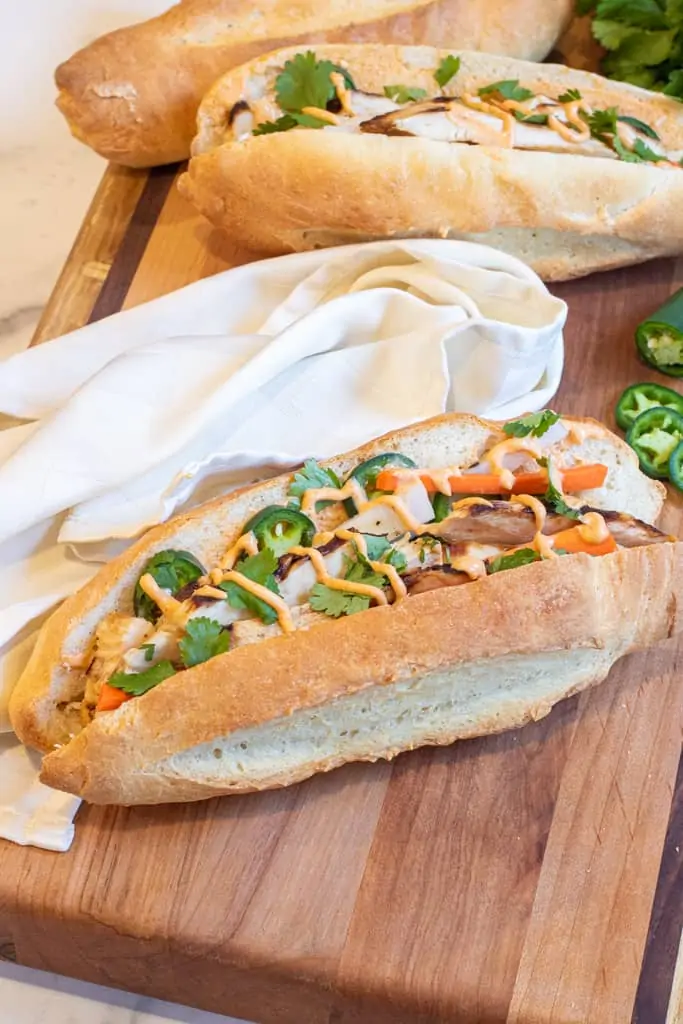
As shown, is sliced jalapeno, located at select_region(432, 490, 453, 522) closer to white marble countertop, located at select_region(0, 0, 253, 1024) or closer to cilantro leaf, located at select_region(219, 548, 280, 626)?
cilantro leaf, located at select_region(219, 548, 280, 626)

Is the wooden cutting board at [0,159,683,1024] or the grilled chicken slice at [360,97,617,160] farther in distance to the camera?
the grilled chicken slice at [360,97,617,160]

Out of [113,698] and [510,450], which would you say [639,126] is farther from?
[113,698]

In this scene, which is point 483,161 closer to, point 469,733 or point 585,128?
point 585,128

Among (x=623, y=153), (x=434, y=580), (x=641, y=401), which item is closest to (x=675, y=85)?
(x=623, y=153)

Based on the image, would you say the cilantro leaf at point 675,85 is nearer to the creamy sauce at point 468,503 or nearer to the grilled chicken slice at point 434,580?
the creamy sauce at point 468,503

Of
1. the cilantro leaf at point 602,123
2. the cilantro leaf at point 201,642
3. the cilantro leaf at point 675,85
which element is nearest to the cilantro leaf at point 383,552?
the cilantro leaf at point 201,642

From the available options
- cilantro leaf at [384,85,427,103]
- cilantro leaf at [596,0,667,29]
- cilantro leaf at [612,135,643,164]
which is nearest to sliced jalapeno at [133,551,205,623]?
cilantro leaf at [384,85,427,103]

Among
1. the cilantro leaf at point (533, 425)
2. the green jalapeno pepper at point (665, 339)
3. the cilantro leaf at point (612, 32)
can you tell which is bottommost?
the green jalapeno pepper at point (665, 339)
